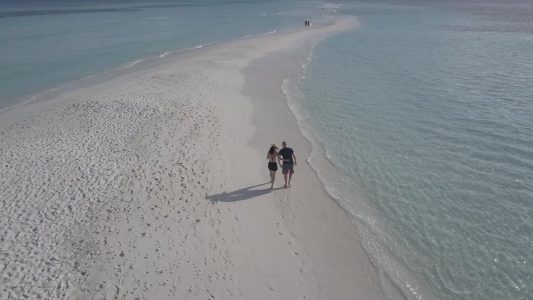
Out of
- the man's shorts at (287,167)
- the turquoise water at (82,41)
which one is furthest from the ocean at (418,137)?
→ the man's shorts at (287,167)

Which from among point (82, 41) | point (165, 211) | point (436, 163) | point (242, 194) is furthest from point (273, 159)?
point (82, 41)

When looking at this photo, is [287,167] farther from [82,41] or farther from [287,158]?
[82,41]

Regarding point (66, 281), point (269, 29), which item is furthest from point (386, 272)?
point (269, 29)

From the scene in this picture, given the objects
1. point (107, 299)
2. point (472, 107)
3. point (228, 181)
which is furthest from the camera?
point (472, 107)

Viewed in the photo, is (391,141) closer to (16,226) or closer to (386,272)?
(386,272)

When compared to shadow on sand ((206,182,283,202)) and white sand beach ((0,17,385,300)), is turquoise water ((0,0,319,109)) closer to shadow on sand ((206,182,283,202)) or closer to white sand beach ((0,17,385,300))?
white sand beach ((0,17,385,300))

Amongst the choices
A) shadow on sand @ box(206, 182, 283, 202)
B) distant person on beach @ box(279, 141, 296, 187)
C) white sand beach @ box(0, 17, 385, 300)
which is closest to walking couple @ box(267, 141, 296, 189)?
distant person on beach @ box(279, 141, 296, 187)
